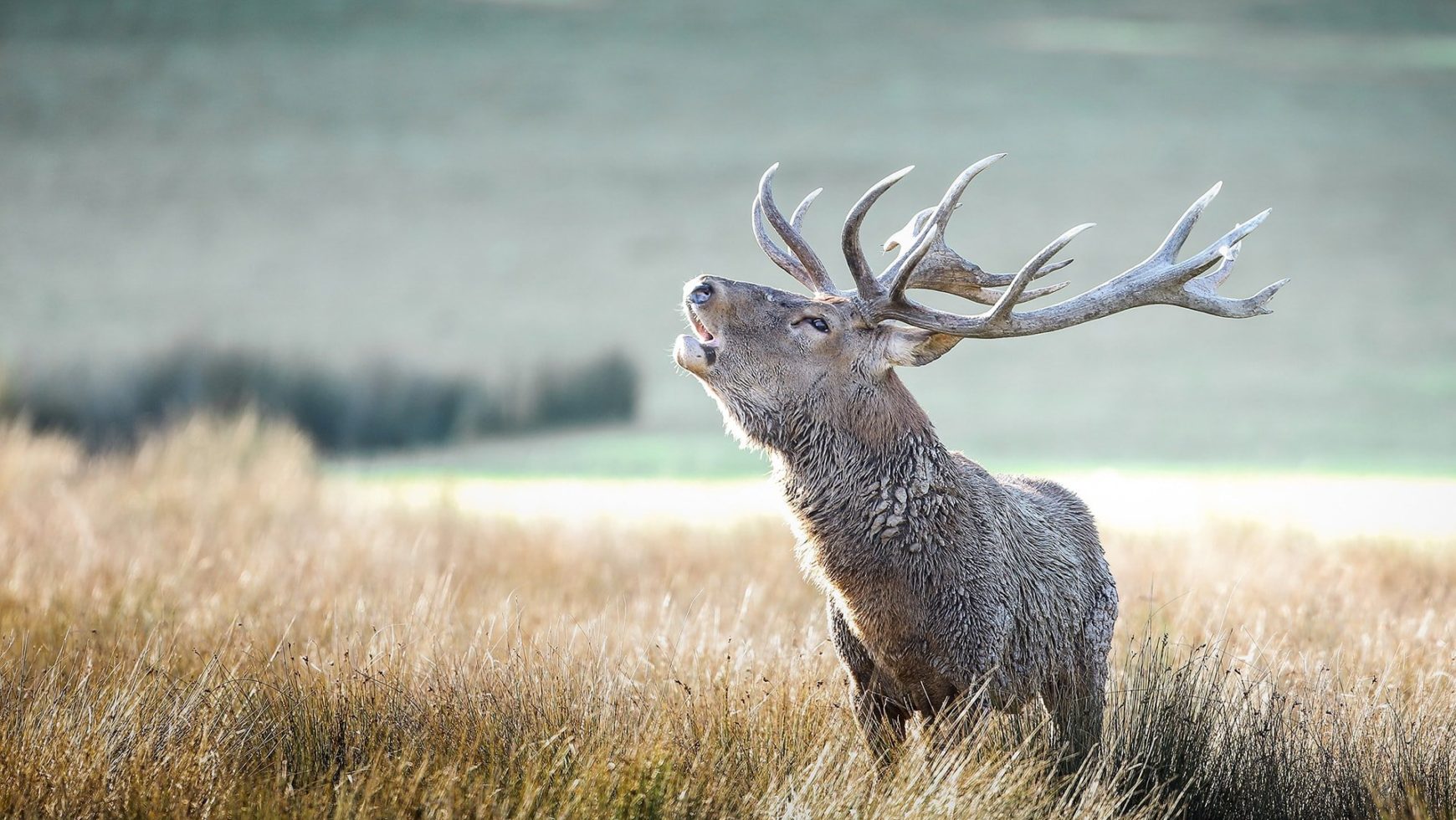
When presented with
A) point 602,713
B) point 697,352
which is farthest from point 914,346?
point 602,713

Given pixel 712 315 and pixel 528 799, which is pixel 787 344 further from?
pixel 528 799

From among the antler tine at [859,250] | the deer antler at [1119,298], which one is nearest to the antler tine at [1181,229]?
the deer antler at [1119,298]

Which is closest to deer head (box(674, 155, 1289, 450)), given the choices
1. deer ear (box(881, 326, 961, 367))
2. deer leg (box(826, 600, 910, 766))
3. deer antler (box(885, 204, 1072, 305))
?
deer ear (box(881, 326, 961, 367))

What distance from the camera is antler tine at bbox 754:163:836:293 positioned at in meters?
5.66

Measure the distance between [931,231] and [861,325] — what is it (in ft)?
1.56

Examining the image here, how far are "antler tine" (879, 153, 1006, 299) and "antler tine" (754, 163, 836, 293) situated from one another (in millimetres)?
276

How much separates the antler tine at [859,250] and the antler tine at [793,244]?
23 centimetres

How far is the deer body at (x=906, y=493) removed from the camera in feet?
16.1

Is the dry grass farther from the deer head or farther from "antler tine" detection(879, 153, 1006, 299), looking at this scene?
"antler tine" detection(879, 153, 1006, 299)

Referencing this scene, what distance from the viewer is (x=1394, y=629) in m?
7.28

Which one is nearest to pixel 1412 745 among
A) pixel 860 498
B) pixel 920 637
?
pixel 920 637

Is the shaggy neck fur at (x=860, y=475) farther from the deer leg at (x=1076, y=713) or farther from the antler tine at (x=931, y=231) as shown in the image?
the deer leg at (x=1076, y=713)

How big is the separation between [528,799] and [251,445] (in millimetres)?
14332

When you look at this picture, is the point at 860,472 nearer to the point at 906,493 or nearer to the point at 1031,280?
the point at 906,493
